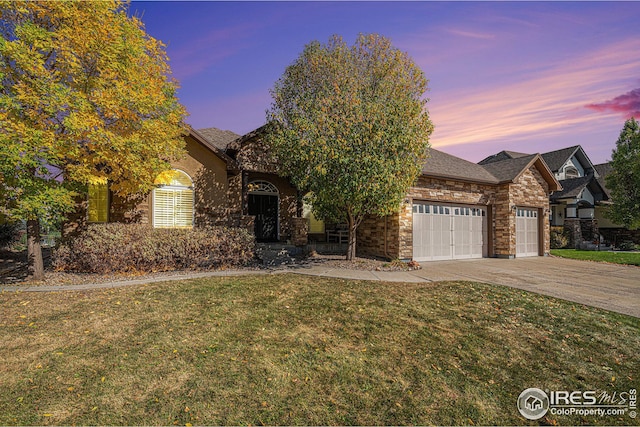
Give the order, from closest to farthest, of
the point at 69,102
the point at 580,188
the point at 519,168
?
the point at 69,102 → the point at 519,168 → the point at 580,188

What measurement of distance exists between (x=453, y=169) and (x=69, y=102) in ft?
48.5

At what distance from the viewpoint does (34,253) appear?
8.41m

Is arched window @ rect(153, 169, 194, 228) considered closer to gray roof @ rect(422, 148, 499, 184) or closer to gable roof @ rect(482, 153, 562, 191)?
gray roof @ rect(422, 148, 499, 184)

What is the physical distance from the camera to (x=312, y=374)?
164 inches

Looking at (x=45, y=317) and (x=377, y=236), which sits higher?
(x=377, y=236)

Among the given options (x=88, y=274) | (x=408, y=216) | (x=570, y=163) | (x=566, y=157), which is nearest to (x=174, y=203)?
(x=88, y=274)

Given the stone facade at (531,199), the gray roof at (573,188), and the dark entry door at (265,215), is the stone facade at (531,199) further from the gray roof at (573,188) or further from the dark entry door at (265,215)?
the dark entry door at (265,215)

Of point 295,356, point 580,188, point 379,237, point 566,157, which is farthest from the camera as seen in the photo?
point 566,157

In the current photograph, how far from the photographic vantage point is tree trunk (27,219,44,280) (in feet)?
27.4

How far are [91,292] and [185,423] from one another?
5.61 meters

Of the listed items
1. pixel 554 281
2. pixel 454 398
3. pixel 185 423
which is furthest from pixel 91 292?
pixel 554 281

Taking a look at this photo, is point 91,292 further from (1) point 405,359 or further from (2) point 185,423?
(1) point 405,359

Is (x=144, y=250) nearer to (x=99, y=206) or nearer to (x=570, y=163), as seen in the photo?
(x=99, y=206)
